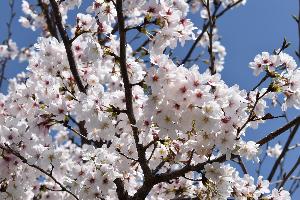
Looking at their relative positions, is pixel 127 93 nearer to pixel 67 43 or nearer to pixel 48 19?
pixel 67 43

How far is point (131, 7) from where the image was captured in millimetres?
3867

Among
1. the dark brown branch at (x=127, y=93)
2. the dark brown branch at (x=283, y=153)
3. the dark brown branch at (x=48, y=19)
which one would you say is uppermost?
the dark brown branch at (x=48, y=19)

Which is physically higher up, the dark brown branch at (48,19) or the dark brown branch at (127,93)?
the dark brown branch at (48,19)

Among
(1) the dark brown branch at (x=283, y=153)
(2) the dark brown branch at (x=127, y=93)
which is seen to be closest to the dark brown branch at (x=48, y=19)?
(2) the dark brown branch at (x=127, y=93)

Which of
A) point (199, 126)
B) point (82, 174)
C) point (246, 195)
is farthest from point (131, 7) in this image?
point (246, 195)

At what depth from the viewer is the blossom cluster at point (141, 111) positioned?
10.8 feet

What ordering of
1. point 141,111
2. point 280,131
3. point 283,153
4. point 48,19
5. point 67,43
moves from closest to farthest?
1. point 280,131
2. point 141,111
3. point 67,43
4. point 283,153
5. point 48,19

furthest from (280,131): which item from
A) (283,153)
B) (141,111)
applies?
(283,153)

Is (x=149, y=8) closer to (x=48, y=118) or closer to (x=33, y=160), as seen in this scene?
(x=48, y=118)

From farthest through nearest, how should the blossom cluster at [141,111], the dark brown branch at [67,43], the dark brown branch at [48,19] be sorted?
the dark brown branch at [48,19]
the dark brown branch at [67,43]
the blossom cluster at [141,111]

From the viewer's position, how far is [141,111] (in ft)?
13.0

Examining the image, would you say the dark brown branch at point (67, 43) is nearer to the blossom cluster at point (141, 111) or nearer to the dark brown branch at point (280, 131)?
the blossom cluster at point (141, 111)

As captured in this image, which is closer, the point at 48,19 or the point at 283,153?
the point at 283,153

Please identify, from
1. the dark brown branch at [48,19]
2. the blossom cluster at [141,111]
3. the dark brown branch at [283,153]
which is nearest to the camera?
Answer: the blossom cluster at [141,111]
